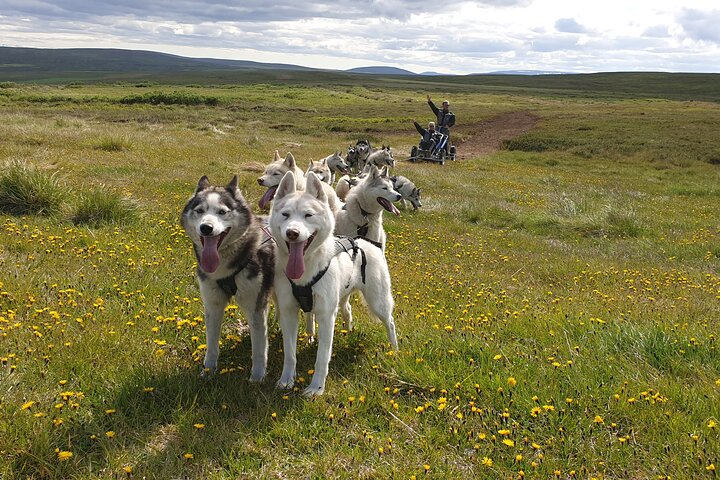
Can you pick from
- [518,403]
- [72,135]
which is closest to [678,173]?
[518,403]

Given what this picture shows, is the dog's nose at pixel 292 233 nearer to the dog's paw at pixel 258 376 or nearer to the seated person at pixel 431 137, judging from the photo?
the dog's paw at pixel 258 376

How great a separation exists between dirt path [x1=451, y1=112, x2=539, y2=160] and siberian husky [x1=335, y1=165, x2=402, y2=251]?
2384cm

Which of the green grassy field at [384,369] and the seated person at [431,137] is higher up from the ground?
the seated person at [431,137]

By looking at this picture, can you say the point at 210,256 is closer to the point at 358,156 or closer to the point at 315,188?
the point at 315,188

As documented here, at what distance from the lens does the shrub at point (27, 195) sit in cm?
921

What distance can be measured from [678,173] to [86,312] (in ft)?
99.7

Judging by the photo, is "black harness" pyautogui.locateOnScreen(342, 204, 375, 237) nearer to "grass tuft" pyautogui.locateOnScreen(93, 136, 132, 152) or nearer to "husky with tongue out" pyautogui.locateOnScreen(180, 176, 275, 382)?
"husky with tongue out" pyautogui.locateOnScreen(180, 176, 275, 382)

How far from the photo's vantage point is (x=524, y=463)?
3.54 metres

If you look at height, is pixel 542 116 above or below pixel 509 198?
above

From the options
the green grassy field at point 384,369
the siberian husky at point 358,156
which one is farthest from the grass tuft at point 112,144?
the green grassy field at point 384,369

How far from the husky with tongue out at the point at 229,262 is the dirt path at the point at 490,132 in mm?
27542

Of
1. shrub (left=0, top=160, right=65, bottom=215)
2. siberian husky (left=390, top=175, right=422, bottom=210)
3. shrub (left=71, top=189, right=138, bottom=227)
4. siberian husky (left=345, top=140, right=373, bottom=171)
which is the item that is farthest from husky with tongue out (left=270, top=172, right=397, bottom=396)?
siberian husky (left=345, top=140, right=373, bottom=171)

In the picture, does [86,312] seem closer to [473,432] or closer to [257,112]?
[473,432]

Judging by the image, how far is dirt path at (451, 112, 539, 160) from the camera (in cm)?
3616
